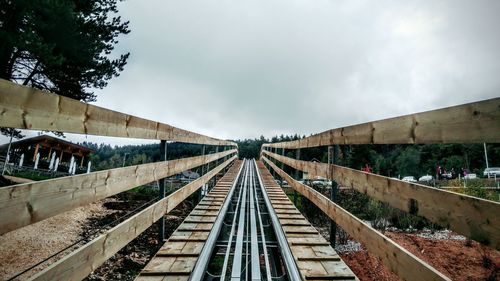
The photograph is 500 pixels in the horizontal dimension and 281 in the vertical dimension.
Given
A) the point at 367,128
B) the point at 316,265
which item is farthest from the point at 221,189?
the point at 367,128

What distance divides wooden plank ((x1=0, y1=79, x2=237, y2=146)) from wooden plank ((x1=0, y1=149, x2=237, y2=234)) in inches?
11.0

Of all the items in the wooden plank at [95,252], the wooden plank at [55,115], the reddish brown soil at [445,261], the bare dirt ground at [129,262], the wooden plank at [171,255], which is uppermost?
the wooden plank at [55,115]

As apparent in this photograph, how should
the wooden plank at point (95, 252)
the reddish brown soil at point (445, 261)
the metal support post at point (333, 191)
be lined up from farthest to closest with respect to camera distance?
the reddish brown soil at point (445, 261), the metal support post at point (333, 191), the wooden plank at point (95, 252)

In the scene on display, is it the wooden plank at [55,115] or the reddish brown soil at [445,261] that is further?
the reddish brown soil at [445,261]

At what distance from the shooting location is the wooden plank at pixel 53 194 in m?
1.13

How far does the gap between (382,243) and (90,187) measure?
1962mm

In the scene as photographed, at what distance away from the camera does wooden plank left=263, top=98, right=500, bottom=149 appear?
1196mm

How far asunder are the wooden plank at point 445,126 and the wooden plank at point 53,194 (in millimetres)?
2047

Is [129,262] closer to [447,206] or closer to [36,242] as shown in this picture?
[36,242]

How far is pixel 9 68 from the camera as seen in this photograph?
888 cm

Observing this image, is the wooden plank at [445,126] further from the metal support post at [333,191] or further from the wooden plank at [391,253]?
the metal support post at [333,191]

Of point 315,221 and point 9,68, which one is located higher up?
point 9,68

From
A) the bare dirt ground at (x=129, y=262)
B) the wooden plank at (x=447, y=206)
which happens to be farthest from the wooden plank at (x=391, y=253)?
the bare dirt ground at (x=129, y=262)

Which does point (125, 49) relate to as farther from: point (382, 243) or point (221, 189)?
point (382, 243)
